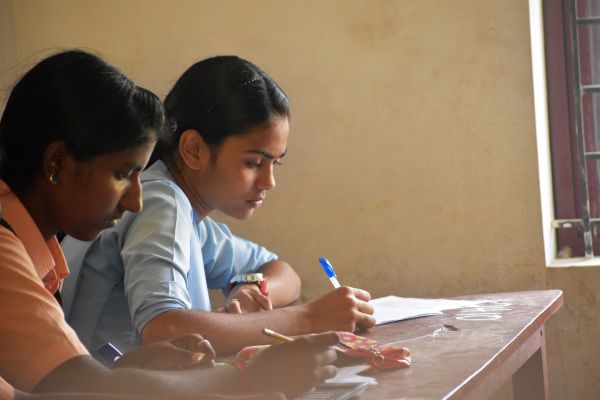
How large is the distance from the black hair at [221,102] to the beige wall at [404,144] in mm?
1031

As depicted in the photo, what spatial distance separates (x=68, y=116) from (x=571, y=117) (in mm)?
2380

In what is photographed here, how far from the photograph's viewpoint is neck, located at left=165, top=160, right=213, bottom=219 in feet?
7.62

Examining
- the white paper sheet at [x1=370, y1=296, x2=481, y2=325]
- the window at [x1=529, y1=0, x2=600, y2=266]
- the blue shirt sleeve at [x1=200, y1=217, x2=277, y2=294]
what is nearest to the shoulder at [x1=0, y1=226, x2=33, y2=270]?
the white paper sheet at [x1=370, y1=296, x2=481, y2=325]

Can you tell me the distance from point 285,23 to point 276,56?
117 millimetres

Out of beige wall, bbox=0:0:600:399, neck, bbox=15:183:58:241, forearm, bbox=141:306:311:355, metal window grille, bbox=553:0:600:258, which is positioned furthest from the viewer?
metal window grille, bbox=553:0:600:258

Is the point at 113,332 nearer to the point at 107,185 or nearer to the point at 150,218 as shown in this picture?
the point at 150,218

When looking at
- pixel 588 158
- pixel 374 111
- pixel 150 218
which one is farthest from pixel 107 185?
pixel 588 158

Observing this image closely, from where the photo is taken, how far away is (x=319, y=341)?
54.9 inches

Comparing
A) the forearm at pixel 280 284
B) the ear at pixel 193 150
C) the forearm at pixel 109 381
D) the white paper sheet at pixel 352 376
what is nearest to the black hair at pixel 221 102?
the ear at pixel 193 150

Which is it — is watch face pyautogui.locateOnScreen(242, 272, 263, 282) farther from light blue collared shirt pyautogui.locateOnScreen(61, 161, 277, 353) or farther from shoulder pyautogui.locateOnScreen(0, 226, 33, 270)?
shoulder pyautogui.locateOnScreen(0, 226, 33, 270)

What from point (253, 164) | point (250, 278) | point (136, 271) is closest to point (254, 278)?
point (250, 278)

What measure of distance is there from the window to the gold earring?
7.45ft

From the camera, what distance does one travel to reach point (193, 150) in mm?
2289

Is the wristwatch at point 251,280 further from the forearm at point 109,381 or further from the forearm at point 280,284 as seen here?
the forearm at point 109,381
